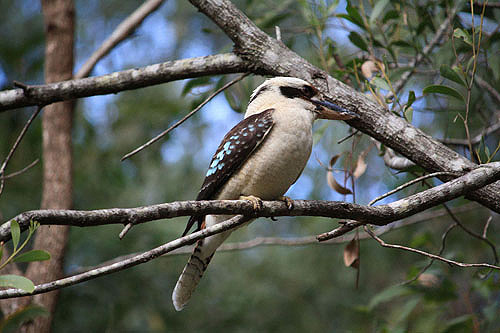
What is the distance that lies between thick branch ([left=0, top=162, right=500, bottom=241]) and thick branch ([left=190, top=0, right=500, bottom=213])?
274mm

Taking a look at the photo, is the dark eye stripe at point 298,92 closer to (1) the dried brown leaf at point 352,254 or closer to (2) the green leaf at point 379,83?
(2) the green leaf at point 379,83

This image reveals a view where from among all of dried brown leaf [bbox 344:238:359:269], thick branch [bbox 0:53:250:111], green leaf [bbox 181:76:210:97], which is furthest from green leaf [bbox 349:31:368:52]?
dried brown leaf [bbox 344:238:359:269]

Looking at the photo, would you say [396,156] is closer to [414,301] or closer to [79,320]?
[414,301]

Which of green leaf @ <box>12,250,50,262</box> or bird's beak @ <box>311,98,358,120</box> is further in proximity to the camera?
bird's beak @ <box>311,98,358,120</box>

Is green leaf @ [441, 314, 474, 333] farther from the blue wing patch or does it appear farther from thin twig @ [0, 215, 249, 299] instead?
thin twig @ [0, 215, 249, 299]

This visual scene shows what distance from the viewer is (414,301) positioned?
3672 mm

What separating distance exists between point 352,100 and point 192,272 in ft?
4.28

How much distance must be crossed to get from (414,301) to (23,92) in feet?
9.70

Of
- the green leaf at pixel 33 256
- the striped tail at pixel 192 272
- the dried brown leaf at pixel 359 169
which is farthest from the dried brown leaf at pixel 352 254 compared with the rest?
the green leaf at pixel 33 256

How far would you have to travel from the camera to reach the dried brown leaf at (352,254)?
2.77m

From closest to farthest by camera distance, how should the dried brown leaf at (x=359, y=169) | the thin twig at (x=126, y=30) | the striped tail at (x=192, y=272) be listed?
the striped tail at (x=192, y=272) < the dried brown leaf at (x=359, y=169) < the thin twig at (x=126, y=30)

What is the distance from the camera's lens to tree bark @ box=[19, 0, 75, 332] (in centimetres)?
347

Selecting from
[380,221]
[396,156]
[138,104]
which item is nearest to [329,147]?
[138,104]

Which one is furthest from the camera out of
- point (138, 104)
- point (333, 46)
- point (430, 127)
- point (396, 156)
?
point (138, 104)
